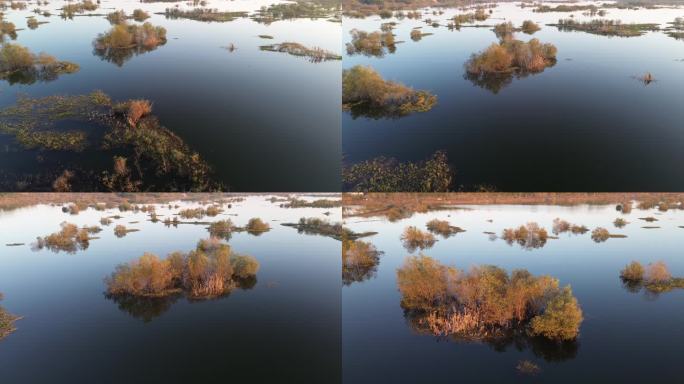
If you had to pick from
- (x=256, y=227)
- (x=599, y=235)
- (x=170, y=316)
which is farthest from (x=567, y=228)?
Result: (x=170, y=316)

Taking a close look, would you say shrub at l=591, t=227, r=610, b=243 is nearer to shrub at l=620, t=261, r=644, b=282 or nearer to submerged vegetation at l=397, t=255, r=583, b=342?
shrub at l=620, t=261, r=644, b=282

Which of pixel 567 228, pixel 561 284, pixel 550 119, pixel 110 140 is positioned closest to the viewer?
pixel 110 140

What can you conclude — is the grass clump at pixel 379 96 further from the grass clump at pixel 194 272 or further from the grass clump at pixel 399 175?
the grass clump at pixel 194 272

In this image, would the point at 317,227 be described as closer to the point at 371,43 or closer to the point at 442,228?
the point at 442,228

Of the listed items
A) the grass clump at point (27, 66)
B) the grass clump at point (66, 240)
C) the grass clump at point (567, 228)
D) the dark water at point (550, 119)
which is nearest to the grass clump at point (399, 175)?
the dark water at point (550, 119)

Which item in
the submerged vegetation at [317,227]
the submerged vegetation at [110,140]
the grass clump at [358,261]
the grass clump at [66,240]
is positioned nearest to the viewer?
the submerged vegetation at [110,140]

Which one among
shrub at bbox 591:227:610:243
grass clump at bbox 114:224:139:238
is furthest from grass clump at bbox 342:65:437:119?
shrub at bbox 591:227:610:243

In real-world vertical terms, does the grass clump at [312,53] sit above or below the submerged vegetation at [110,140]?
above
